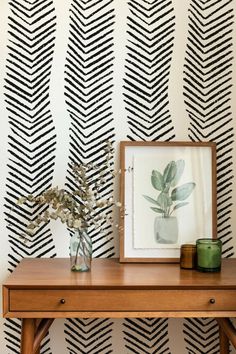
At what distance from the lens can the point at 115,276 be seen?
193 cm

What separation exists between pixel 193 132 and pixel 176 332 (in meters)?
0.85

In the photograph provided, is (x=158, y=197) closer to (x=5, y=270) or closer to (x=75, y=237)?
(x=75, y=237)

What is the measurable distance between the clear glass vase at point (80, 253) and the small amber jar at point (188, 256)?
0.36 metres

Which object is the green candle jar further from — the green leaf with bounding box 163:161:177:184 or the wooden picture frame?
the green leaf with bounding box 163:161:177:184

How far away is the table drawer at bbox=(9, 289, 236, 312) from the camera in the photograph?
71.5 inches

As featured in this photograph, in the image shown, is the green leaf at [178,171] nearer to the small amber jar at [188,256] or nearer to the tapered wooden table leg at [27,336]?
the small amber jar at [188,256]

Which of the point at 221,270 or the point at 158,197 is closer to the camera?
the point at 221,270

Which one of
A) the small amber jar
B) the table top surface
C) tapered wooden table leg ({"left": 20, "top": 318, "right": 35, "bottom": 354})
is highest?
the small amber jar

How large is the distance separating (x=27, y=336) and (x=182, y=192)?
2.77 feet

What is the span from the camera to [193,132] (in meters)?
2.27

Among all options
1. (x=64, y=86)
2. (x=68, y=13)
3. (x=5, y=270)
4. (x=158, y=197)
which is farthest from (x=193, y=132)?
(x=5, y=270)

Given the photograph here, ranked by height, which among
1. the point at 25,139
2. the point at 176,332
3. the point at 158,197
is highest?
the point at 25,139

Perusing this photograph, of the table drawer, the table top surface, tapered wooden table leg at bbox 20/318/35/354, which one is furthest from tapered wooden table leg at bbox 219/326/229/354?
tapered wooden table leg at bbox 20/318/35/354

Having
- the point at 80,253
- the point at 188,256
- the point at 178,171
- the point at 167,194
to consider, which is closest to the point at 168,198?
the point at 167,194
